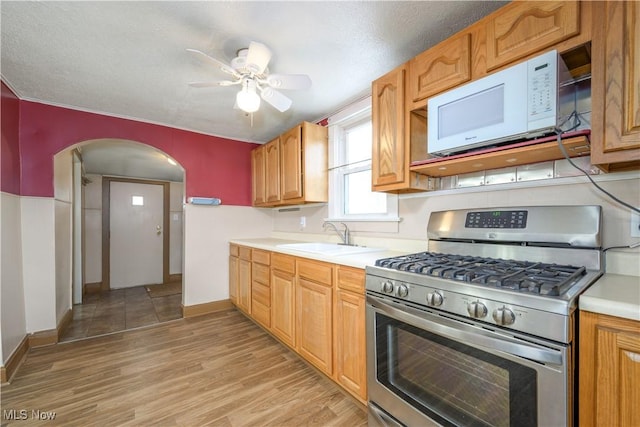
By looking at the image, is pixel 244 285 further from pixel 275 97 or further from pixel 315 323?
pixel 275 97

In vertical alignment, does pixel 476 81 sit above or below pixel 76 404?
above

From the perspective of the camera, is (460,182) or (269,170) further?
(269,170)

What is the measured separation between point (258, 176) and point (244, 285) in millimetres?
→ 1393

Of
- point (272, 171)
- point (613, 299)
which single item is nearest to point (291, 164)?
point (272, 171)

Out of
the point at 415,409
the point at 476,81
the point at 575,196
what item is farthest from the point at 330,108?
the point at 415,409

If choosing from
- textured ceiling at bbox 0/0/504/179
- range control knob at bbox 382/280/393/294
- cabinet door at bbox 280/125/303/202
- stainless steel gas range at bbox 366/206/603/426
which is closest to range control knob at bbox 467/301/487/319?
stainless steel gas range at bbox 366/206/603/426

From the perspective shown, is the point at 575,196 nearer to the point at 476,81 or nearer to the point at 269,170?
the point at 476,81

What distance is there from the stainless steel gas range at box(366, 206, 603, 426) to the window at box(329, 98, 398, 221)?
945 millimetres

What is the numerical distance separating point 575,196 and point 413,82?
3.39 ft

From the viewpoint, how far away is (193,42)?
1672 mm

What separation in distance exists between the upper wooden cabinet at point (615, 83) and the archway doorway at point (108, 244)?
3507mm

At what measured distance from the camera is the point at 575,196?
128cm

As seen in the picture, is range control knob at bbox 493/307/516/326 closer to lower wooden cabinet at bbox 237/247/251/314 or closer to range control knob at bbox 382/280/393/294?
range control knob at bbox 382/280/393/294

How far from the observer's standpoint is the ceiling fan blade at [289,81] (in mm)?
1659
